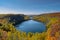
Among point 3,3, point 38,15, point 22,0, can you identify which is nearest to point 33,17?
point 38,15

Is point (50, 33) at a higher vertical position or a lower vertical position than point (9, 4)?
lower

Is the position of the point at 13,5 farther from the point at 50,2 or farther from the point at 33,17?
the point at 50,2

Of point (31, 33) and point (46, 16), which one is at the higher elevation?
point (46, 16)

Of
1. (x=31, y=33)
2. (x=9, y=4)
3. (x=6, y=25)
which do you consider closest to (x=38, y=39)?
(x=31, y=33)

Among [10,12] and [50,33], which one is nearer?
[50,33]

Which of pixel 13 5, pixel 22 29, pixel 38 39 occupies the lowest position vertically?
pixel 38 39

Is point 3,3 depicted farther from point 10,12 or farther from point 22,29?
point 22,29
